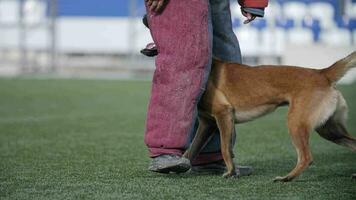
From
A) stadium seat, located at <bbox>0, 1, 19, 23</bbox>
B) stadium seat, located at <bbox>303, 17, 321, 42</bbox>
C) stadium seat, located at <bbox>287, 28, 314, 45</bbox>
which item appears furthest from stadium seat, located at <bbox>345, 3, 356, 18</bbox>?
stadium seat, located at <bbox>0, 1, 19, 23</bbox>

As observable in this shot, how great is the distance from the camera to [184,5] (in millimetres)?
4578

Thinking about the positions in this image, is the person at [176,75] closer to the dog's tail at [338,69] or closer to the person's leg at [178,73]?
the person's leg at [178,73]

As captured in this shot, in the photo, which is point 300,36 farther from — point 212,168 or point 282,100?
point 282,100

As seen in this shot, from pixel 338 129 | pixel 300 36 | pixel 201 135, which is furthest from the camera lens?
pixel 300 36

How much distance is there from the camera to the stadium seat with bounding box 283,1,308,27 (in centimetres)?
1692

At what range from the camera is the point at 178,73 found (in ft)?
15.0

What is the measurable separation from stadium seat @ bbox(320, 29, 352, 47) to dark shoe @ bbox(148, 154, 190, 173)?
12258 mm

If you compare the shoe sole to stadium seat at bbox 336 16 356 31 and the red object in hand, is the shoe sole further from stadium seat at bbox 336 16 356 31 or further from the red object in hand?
stadium seat at bbox 336 16 356 31

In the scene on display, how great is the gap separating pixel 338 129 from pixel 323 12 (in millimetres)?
12393

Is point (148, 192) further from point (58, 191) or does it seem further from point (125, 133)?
point (125, 133)

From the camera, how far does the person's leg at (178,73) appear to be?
4570 millimetres

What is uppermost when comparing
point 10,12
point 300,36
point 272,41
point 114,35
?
point 300,36

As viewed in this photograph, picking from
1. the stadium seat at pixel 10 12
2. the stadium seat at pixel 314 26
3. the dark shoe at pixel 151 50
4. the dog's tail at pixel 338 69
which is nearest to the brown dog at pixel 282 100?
the dog's tail at pixel 338 69

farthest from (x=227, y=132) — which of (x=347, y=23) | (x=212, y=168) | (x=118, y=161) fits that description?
(x=347, y=23)
